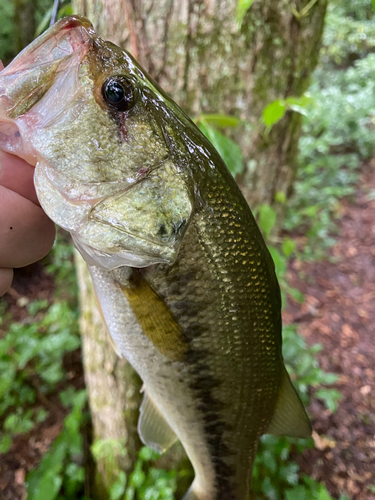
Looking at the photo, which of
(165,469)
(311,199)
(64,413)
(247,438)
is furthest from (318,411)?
(311,199)

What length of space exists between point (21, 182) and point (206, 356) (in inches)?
28.0

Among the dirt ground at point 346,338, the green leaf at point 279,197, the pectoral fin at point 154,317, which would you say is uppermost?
the pectoral fin at point 154,317

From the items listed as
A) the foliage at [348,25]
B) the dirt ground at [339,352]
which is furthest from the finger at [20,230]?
the foliage at [348,25]

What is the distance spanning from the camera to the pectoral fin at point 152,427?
1300 millimetres

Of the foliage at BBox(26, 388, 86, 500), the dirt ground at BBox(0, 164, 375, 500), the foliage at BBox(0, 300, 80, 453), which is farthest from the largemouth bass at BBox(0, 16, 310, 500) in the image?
the dirt ground at BBox(0, 164, 375, 500)

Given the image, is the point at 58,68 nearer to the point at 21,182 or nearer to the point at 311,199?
the point at 21,182

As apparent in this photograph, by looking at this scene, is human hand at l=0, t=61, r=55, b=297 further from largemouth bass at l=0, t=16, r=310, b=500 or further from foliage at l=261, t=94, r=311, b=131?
foliage at l=261, t=94, r=311, b=131

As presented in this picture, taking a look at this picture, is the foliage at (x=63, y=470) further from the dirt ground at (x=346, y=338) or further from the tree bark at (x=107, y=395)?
the dirt ground at (x=346, y=338)

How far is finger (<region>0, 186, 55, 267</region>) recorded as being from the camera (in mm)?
774

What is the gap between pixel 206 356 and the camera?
0.97 m

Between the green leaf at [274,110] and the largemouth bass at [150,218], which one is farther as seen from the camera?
the green leaf at [274,110]

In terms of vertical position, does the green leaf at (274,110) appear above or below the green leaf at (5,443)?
above

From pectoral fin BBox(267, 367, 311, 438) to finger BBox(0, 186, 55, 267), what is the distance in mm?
912

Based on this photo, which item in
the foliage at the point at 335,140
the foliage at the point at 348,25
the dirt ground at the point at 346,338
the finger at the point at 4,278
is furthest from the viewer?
the foliage at the point at 348,25
